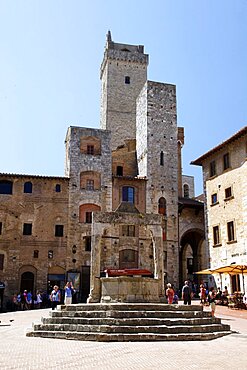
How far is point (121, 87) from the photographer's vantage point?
53719mm

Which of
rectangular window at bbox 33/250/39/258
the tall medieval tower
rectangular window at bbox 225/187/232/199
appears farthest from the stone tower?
rectangular window at bbox 225/187/232/199

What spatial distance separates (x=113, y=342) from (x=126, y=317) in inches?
82.1

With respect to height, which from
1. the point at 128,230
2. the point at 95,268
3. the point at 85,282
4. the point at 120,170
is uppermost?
the point at 120,170

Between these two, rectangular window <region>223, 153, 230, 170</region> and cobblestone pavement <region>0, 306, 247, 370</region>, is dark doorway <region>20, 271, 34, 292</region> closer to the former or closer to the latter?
→ rectangular window <region>223, 153, 230, 170</region>

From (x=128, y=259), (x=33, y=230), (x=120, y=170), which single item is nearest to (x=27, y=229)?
(x=33, y=230)

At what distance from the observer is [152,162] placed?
127 feet

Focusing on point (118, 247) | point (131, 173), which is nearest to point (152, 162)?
point (131, 173)

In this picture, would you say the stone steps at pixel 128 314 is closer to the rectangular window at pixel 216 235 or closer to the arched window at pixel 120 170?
the rectangular window at pixel 216 235

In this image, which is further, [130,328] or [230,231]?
[230,231]

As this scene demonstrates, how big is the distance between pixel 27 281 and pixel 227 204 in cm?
1660

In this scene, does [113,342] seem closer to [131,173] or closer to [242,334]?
[242,334]

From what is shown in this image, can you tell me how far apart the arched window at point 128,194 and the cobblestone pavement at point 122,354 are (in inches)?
917

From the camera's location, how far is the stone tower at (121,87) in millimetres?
52188

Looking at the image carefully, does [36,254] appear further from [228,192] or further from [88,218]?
[228,192]
